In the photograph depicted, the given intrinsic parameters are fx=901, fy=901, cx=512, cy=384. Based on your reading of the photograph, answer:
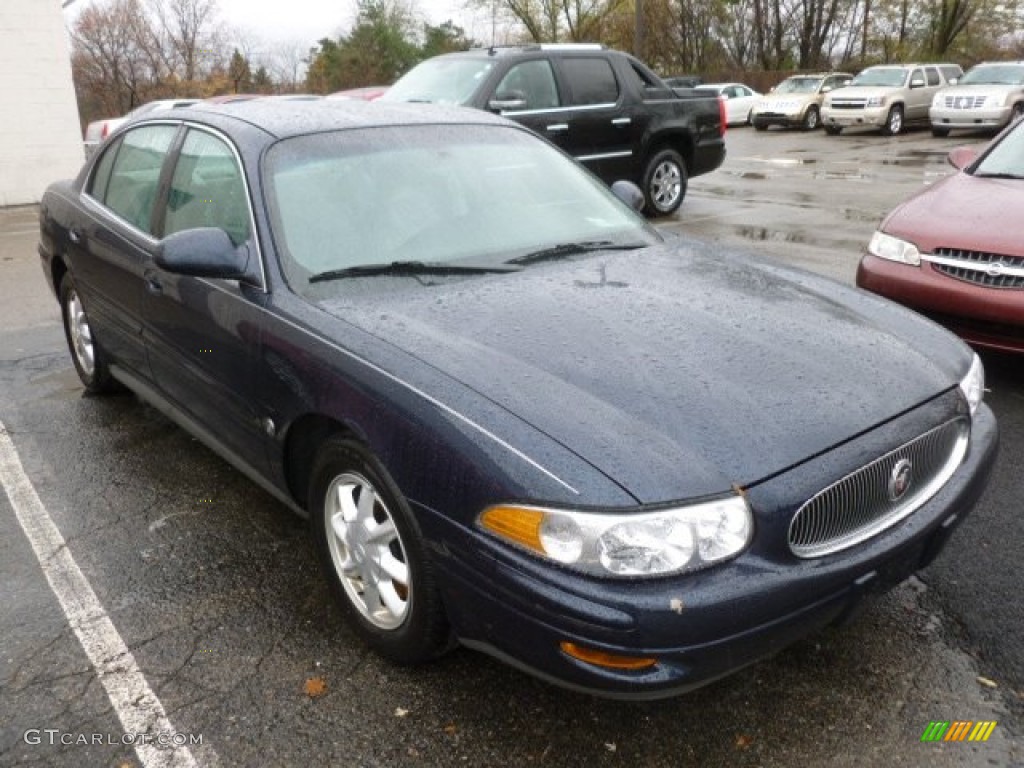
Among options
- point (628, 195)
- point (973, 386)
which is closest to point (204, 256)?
point (628, 195)

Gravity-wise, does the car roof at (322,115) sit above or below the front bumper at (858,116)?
above

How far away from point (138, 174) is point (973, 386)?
3476 millimetres

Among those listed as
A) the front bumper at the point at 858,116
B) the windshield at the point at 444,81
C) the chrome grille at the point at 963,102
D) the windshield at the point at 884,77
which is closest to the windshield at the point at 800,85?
the windshield at the point at 884,77

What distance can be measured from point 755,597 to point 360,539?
1.14m

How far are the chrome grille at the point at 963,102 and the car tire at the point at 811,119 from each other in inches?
183

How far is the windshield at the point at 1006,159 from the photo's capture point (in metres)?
5.36

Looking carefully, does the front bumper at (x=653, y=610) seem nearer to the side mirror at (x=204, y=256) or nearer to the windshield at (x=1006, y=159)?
the side mirror at (x=204, y=256)

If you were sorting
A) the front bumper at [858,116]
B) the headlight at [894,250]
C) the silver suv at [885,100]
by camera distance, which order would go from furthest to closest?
1. the silver suv at [885,100]
2. the front bumper at [858,116]
3. the headlight at [894,250]

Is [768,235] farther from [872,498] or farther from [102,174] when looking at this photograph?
[872,498]

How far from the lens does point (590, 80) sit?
388 inches

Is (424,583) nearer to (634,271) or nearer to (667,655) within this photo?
(667,655)

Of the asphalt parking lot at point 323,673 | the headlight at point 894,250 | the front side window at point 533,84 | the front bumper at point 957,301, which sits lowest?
the asphalt parking lot at point 323,673

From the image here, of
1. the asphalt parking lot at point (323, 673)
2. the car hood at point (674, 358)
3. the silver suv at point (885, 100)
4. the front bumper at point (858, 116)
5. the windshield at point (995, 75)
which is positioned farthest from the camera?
the silver suv at point (885, 100)

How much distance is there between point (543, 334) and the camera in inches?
104
